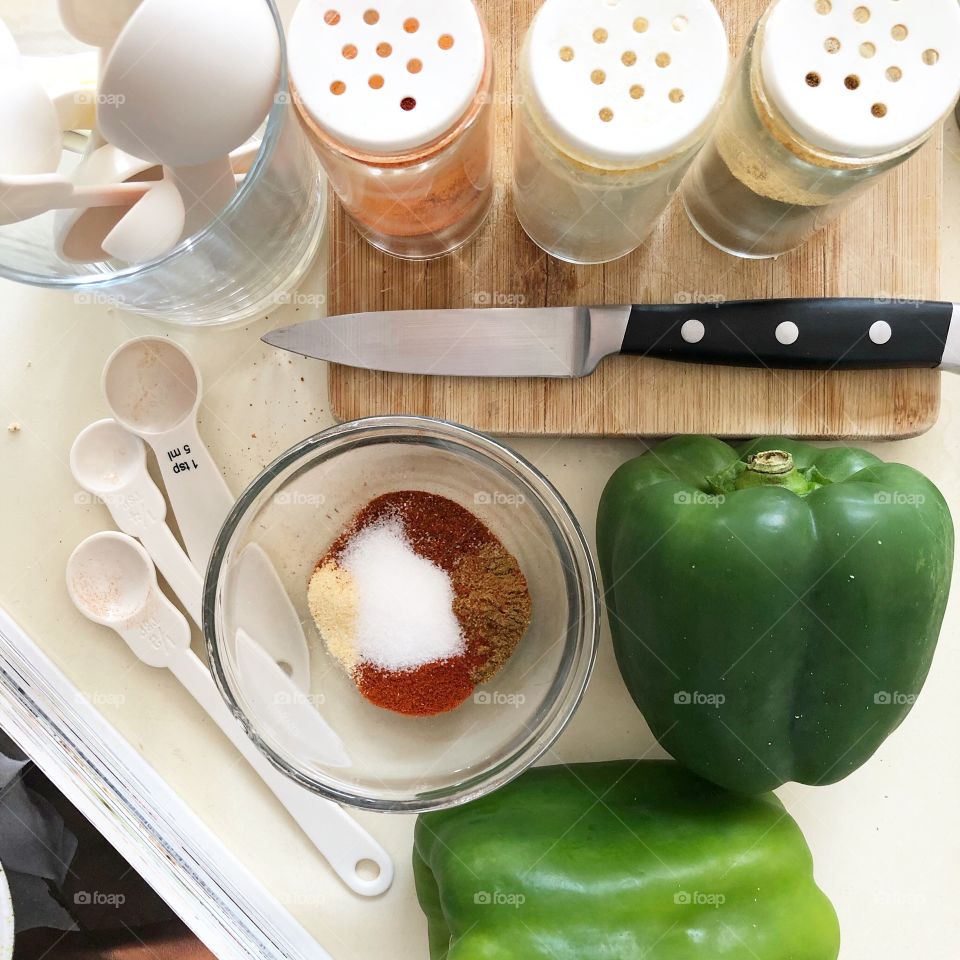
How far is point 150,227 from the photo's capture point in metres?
0.63

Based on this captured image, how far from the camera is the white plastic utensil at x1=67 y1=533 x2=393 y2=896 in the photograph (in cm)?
86

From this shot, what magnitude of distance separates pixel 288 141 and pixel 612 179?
27 centimetres

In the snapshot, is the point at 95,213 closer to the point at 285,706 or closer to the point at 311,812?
the point at 285,706

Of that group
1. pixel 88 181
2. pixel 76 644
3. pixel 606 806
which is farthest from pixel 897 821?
pixel 88 181

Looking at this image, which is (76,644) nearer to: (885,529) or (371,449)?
(371,449)

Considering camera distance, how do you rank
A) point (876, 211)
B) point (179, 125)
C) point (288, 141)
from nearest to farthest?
point (179, 125) → point (288, 141) → point (876, 211)

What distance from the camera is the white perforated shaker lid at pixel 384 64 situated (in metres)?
0.57

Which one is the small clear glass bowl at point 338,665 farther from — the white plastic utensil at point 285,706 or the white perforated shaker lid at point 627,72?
the white perforated shaker lid at point 627,72

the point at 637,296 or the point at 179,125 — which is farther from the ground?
the point at 179,125

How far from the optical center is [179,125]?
0.57 metres

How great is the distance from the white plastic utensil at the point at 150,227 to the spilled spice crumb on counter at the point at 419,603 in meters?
0.31

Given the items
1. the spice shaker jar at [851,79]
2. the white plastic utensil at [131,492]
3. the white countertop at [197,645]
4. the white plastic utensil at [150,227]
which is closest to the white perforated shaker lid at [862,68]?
A: the spice shaker jar at [851,79]

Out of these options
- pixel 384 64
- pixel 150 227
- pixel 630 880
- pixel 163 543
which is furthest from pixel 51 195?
pixel 630 880

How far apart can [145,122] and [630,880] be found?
729mm
